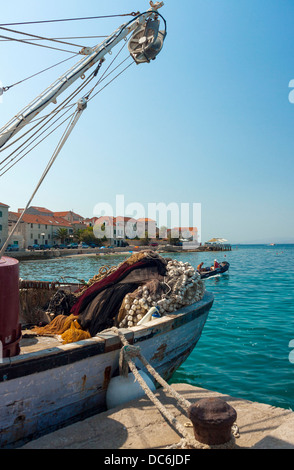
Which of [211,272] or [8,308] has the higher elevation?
[8,308]

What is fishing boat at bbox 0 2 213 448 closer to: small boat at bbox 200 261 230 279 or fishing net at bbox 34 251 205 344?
fishing net at bbox 34 251 205 344

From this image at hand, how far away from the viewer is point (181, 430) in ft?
12.5

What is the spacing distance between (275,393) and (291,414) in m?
2.15

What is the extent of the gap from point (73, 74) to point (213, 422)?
6632 mm

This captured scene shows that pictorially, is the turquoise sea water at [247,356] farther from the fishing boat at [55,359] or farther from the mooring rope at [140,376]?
the mooring rope at [140,376]

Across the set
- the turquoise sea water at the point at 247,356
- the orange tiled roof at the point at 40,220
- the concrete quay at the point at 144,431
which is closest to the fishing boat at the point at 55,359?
the concrete quay at the point at 144,431

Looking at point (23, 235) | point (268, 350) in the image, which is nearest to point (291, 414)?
point (268, 350)

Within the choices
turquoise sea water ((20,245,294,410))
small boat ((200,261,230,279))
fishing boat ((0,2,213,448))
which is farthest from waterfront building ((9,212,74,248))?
fishing boat ((0,2,213,448))

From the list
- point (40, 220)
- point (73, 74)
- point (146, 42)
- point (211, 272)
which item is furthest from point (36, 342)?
point (40, 220)

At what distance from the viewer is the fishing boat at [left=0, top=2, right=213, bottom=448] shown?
12.9 ft

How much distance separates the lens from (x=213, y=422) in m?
3.51

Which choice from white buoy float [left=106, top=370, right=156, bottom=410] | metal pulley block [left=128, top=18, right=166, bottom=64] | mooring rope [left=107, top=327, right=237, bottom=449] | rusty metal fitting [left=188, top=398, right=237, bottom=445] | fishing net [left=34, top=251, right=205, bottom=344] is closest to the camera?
rusty metal fitting [left=188, top=398, right=237, bottom=445]

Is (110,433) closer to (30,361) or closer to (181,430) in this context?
(181,430)

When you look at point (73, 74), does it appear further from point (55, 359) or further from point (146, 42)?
point (55, 359)
